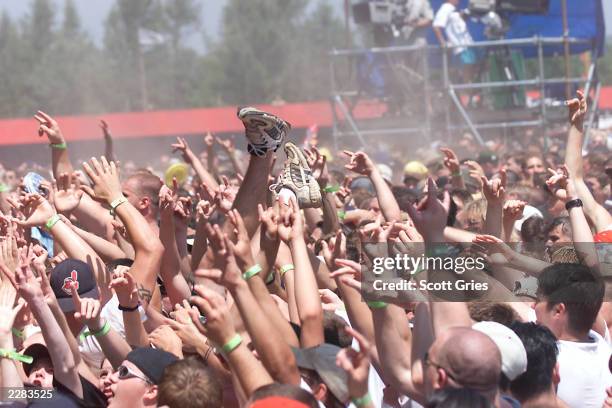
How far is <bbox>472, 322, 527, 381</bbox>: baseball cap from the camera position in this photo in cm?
410

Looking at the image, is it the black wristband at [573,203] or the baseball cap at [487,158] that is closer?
the black wristband at [573,203]

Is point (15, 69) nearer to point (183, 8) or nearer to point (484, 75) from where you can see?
point (183, 8)

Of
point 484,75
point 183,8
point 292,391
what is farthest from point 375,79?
point 183,8

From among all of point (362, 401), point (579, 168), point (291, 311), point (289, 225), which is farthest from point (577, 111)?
point (362, 401)

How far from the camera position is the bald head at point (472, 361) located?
369 cm

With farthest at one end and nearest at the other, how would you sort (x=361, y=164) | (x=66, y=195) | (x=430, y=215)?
(x=361, y=164), (x=66, y=195), (x=430, y=215)

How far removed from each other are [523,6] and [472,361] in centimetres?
1315

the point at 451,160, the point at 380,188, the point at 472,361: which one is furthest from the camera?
the point at 451,160

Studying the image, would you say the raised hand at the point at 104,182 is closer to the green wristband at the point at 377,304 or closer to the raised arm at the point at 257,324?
the raised arm at the point at 257,324

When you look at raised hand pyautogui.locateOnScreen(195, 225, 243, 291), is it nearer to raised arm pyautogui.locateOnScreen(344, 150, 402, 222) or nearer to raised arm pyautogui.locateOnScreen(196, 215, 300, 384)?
raised arm pyautogui.locateOnScreen(196, 215, 300, 384)

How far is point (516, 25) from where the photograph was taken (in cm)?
1870

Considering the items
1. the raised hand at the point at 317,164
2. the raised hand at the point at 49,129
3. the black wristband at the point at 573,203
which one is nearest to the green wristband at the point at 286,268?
the black wristband at the point at 573,203

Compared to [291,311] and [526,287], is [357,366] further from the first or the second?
[526,287]

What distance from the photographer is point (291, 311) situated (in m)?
5.09
